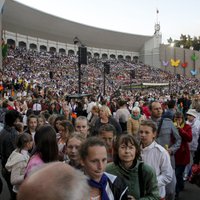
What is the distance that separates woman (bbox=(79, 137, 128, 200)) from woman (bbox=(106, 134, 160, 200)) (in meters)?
0.28

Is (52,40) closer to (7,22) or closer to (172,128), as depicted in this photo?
(7,22)

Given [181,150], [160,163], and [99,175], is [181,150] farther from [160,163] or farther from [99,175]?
[99,175]

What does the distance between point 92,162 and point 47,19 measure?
225 feet

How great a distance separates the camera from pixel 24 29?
66.1 metres

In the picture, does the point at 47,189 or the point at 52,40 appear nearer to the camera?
the point at 47,189

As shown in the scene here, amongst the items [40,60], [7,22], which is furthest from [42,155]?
[7,22]

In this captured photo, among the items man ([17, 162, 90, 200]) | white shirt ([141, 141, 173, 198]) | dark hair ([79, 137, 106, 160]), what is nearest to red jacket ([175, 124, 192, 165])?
white shirt ([141, 141, 173, 198])

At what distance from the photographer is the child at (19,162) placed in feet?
12.7

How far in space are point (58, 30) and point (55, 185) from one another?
73.2 metres

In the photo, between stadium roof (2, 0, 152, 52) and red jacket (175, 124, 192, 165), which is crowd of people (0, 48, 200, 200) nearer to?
red jacket (175, 124, 192, 165)

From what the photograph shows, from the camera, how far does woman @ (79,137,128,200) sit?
232 cm

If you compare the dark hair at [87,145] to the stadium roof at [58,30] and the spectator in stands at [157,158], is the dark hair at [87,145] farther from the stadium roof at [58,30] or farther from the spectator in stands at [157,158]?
the stadium roof at [58,30]

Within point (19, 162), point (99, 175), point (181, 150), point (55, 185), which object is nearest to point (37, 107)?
point (181, 150)

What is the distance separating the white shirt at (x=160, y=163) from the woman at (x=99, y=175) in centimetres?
108
